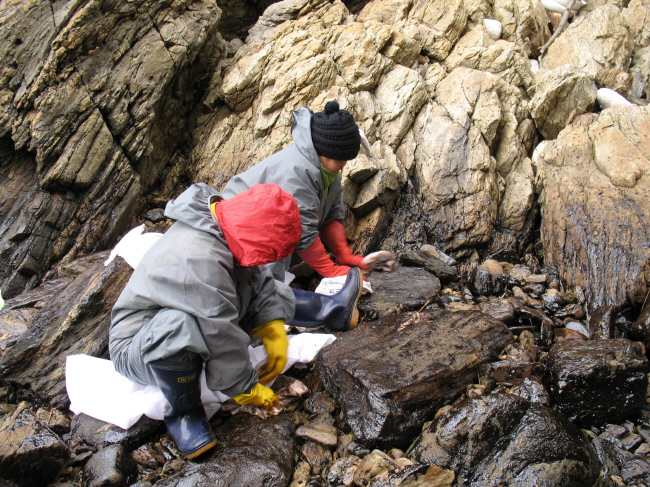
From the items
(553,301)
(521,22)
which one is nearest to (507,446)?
(553,301)

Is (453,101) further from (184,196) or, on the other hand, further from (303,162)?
(184,196)

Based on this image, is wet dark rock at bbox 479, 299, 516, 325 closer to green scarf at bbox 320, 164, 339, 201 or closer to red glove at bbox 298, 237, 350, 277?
red glove at bbox 298, 237, 350, 277

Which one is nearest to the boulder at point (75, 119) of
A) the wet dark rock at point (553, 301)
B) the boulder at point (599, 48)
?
the wet dark rock at point (553, 301)

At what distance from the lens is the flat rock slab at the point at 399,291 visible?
5.43 m

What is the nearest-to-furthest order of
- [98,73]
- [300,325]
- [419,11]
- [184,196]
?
1. [184,196]
2. [300,325]
3. [98,73]
4. [419,11]

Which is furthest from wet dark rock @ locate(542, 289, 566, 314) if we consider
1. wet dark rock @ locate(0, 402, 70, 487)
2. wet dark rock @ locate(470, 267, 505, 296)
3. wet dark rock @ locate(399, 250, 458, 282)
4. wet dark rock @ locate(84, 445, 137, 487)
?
wet dark rock @ locate(0, 402, 70, 487)

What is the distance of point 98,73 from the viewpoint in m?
6.73

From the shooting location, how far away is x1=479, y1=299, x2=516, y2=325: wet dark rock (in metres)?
5.14

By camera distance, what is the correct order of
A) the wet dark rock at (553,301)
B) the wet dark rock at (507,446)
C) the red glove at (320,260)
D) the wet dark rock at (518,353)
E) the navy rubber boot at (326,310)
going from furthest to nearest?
the wet dark rock at (553,301) < the red glove at (320,260) < the navy rubber boot at (326,310) < the wet dark rock at (518,353) < the wet dark rock at (507,446)

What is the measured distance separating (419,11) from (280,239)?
8.56 m

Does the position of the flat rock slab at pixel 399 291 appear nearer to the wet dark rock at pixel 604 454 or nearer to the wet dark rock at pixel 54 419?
the wet dark rock at pixel 604 454

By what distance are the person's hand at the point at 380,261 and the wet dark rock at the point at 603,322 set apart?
2.62 meters

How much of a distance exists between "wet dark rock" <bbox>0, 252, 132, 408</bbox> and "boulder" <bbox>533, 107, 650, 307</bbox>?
628cm

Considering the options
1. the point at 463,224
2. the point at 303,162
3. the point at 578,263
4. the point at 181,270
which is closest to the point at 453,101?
the point at 463,224
